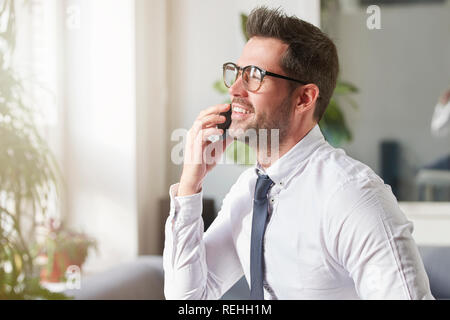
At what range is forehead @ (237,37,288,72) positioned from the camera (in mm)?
607

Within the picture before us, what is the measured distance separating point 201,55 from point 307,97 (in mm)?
194

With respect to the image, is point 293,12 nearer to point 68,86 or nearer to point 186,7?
point 186,7

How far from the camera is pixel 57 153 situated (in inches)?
33.0

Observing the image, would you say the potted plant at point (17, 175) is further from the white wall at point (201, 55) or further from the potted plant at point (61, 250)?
the white wall at point (201, 55)

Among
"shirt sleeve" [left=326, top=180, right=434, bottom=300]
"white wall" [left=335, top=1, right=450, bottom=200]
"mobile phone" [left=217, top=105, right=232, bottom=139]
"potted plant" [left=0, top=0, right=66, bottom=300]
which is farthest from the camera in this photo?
"white wall" [left=335, top=1, right=450, bottom=200]

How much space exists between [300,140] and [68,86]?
410 mm

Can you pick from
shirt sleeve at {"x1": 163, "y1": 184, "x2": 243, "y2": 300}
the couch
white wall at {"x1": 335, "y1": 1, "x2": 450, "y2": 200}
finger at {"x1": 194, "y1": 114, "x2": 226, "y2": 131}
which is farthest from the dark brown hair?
white wall at {"x1": 335, "y1": 1, "x2": 450, "y2": 200}

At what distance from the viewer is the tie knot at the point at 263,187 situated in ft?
2.23

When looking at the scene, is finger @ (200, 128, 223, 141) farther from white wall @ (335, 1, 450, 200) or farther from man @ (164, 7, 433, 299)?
white wall @ (335, 1, 450, 200)

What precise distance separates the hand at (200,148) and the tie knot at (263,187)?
0.07 metres

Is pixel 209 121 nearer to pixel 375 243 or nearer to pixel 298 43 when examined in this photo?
pixel 298 43

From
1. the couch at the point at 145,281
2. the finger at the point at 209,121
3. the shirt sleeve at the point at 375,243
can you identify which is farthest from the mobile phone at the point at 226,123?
the couch at the point at 145,281

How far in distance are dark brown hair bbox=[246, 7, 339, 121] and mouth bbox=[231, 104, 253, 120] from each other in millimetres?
68
